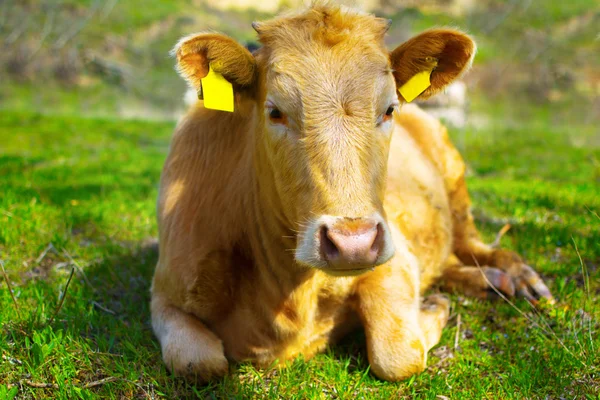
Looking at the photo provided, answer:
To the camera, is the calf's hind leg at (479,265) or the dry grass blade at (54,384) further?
the calf's hind leg at (479,265)

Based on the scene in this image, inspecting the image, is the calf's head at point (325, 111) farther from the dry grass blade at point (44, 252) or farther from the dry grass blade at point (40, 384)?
the dry grass blade at point (44, 252)

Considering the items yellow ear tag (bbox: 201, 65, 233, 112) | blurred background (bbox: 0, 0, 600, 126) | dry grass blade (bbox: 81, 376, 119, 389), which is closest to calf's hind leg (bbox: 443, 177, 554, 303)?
yellow ear tag (bbox: 201, 65, 233, 112)

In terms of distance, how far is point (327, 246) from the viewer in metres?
2.43

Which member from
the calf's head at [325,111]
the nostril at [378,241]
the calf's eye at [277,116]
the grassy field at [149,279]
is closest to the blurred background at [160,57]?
the grassy field at [149,279]

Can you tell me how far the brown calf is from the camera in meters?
2.60

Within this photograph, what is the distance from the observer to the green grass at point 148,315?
286cm

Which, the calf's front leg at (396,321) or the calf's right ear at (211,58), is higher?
the calf's right ear at (211,58)

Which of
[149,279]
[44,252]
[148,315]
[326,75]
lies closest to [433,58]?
[326,75]

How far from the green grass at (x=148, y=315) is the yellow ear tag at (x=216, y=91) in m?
1.45

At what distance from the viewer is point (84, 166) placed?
338 inches

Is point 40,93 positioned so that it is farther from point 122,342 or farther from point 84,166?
point 122,342

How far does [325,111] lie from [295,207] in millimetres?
502

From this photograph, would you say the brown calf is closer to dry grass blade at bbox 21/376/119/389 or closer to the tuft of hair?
the tuft of hair

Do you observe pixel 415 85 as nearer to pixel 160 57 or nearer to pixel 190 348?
pixel 190 348
